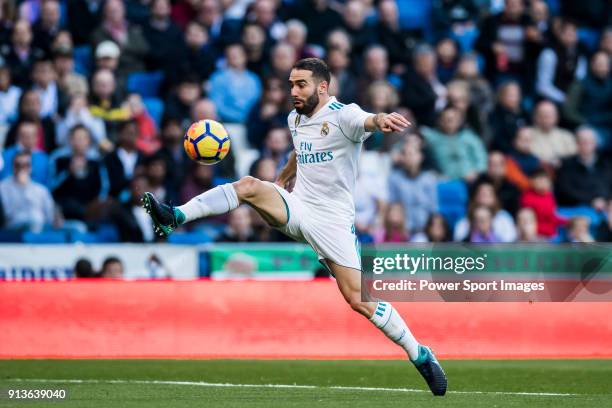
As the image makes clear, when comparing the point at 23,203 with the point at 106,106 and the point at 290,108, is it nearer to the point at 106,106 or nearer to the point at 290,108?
the point at 106,106

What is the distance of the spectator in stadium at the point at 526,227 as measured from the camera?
56.6 feet

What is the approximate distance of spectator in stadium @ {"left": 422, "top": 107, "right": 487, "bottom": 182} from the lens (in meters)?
18.6

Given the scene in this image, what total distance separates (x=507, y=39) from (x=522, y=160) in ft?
8.69

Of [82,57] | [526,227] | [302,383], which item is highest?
[82,57]

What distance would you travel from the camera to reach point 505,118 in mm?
19812

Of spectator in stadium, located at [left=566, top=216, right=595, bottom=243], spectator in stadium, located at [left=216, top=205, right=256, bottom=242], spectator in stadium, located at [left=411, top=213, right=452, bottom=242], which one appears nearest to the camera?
spectator in stadium, located at [left=216, top=205, right=256, bottom=242]

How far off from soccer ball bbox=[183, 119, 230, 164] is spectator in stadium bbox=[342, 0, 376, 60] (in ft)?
33.5

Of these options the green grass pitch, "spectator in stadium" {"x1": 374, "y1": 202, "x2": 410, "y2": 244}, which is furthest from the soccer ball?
"spectator in stadium" {"x1": 374, "y1": 202, "x2": 410, "y2": 244}

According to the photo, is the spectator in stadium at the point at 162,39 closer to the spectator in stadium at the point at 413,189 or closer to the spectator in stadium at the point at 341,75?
the spectator in stadium at the point at 341,75

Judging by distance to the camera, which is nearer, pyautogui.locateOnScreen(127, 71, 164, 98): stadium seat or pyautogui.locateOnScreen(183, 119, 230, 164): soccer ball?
pyautogui.locateOnScreen(183, 119, 230, 164): soccer ball

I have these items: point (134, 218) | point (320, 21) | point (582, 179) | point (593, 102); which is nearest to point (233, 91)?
point (320, 21)

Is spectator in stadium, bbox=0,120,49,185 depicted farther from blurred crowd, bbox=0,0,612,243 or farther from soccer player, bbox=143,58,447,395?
soccer player, bbox=143,58,447,395

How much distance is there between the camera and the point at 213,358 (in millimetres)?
13625

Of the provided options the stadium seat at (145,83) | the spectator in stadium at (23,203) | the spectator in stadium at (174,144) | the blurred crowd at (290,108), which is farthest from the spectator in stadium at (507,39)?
the spectator in stadium at (23,203)
